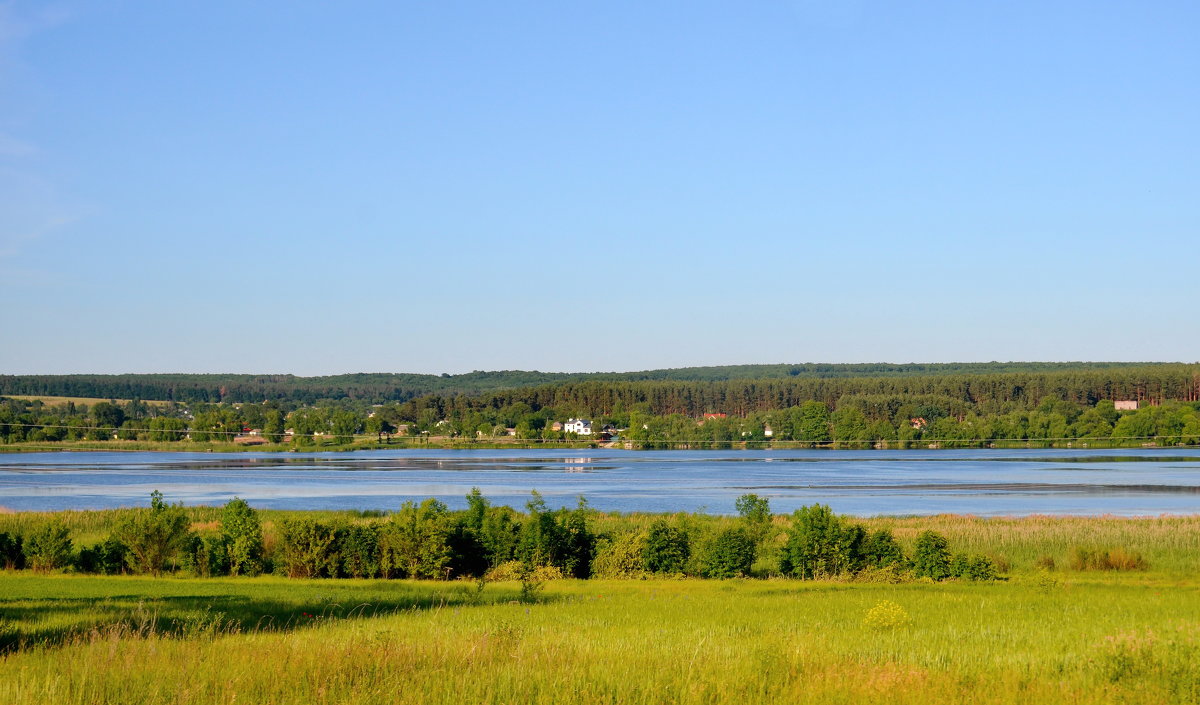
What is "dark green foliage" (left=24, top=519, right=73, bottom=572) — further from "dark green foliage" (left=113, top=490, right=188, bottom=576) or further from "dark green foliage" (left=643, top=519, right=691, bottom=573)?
"dark green foliage" (left=643, top=519, right=691, bottom=573)

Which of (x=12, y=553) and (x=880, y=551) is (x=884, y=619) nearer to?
(x=880, y=551)

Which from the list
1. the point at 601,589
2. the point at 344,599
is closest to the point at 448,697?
the point at 344,599

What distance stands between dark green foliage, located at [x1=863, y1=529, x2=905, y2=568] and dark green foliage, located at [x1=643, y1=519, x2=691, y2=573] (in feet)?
18.1

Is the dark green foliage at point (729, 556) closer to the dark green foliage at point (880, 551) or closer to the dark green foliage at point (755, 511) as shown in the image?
the dark green foliage at point (880, 551)

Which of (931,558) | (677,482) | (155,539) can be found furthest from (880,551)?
(677,482)

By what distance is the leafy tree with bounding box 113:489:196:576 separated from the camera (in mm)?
34062

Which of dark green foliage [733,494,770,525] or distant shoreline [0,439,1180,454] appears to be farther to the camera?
distant shoreline [0,439,1180,454]

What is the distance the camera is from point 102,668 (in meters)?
9.95

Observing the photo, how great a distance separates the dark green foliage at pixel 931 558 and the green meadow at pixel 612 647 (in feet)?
15.6

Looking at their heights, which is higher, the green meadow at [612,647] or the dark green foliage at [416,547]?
the green meadow at [612,647]

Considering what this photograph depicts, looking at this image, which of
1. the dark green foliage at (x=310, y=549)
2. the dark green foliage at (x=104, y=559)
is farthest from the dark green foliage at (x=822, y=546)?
the dark green foliage at (x=104, y=559)

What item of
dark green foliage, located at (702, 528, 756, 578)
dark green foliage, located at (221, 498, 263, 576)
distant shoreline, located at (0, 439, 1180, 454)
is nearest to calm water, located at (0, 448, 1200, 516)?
distant shoreline, located at (0, 439, 1180, 454)

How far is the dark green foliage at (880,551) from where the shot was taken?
32.8 metres

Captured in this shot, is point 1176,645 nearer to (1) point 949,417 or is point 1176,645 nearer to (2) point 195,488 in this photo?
(2) point 195,488
